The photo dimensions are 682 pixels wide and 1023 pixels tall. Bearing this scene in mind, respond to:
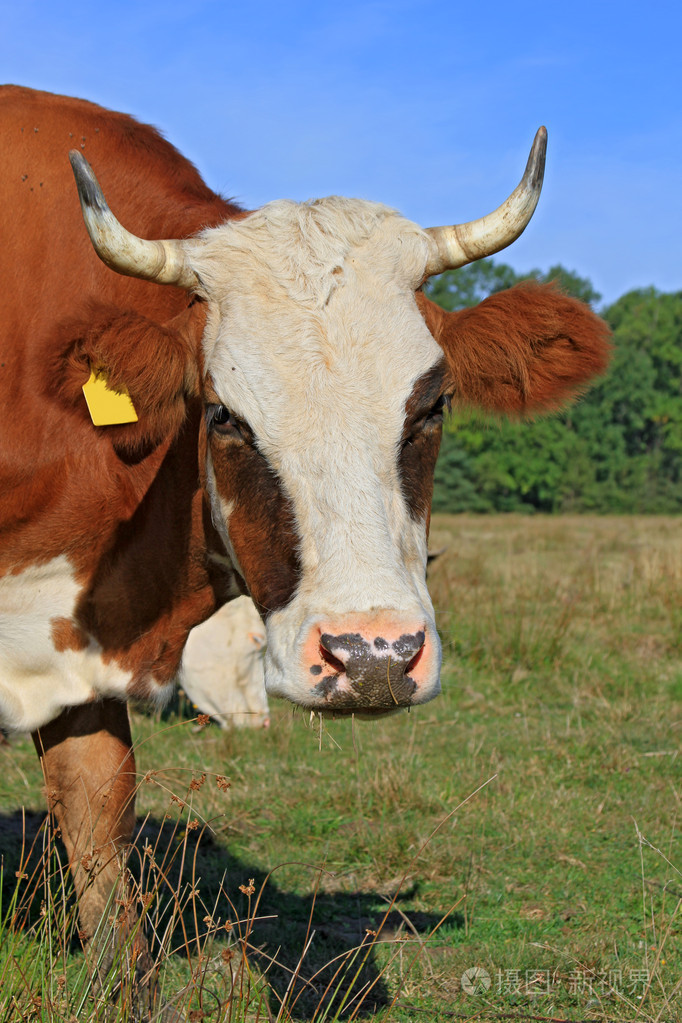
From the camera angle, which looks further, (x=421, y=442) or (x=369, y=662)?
(x=421, y=442)

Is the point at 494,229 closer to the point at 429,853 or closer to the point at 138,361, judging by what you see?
the point at 138,361

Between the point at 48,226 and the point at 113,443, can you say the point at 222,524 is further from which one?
the point at 48,226

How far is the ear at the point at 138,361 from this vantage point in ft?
10.1

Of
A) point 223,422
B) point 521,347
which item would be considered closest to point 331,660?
point 223,422

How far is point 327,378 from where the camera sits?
2.78 meters

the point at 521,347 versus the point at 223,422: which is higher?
the point at 521,347

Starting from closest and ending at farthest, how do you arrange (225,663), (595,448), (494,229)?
(494,229)
(225,663)
(595,448)

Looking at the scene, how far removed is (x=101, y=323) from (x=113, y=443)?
22.1 inches

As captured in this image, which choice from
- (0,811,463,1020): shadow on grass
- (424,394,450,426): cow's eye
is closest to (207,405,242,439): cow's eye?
(424,394,450,426): cow's eye

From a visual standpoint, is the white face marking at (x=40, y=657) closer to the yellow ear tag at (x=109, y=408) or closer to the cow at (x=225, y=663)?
the yellow ear tag at (x=109, y=408)

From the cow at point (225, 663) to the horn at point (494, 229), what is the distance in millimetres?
4587

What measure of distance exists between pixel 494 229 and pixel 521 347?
1.46 ft

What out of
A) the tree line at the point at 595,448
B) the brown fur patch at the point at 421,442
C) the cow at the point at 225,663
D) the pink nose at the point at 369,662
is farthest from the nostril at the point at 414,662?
the tree line at the point at 595,448

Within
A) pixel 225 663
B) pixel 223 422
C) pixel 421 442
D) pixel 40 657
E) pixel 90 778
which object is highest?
pixel 223 422
